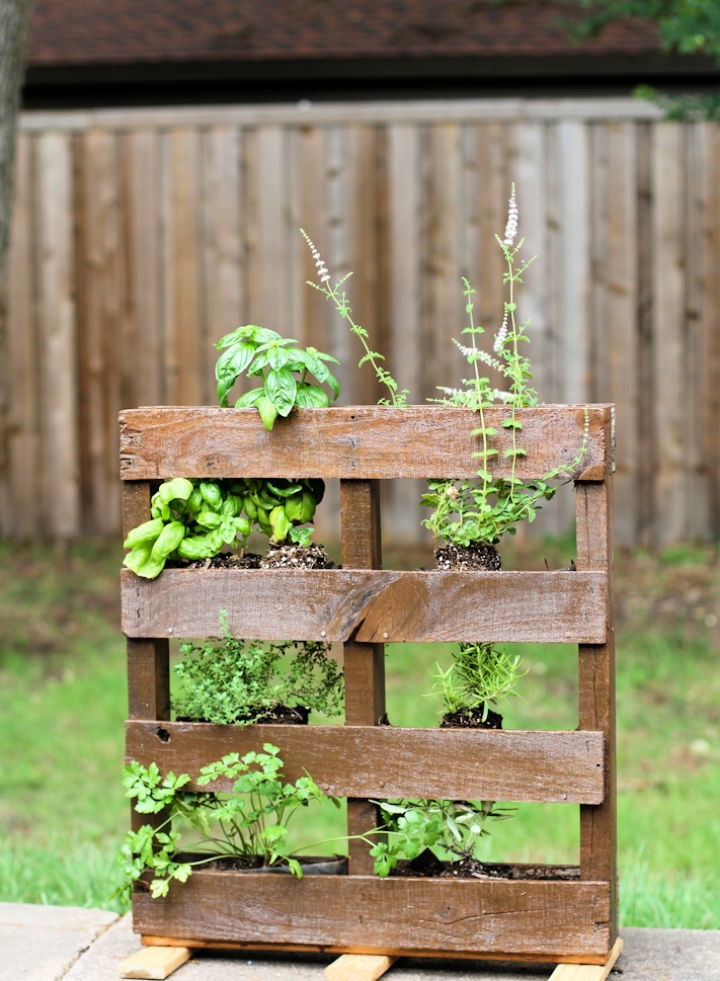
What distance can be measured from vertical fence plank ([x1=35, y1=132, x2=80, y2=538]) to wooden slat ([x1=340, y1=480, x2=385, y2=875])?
4.35 metres

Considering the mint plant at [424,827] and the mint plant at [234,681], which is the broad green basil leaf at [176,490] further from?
the mint plant at [424,827]

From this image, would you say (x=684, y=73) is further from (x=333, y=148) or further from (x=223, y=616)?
(x=223, y=616)

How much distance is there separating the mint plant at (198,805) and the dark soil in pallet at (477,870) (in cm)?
21

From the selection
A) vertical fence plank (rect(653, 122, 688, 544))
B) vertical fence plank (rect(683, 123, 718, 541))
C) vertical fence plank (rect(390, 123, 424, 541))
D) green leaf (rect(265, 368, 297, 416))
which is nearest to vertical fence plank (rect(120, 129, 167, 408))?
vertical fence plank (rect(390, 123, 424, 541))

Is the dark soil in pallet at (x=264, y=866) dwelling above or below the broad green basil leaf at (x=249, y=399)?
below

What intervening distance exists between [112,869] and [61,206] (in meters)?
4.17

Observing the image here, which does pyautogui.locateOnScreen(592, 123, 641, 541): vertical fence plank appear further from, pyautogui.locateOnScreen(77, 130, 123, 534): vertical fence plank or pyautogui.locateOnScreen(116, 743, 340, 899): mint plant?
pyautogui.locateOnScreen(116, 743, 340, 899): mint plant

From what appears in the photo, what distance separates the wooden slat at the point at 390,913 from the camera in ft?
7.72

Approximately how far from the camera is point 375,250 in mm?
6332

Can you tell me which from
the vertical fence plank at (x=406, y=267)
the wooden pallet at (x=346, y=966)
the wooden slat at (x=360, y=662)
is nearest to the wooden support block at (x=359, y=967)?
the wooden pallet at (x=346, y=966)

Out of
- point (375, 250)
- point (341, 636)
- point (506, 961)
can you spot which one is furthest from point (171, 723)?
point (375, 250)

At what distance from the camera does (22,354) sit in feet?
21.3

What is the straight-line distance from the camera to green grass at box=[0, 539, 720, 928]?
10.9ft

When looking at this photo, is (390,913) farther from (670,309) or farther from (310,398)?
(670,309)
